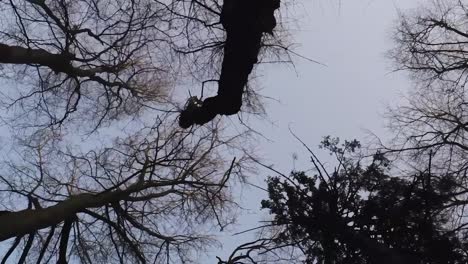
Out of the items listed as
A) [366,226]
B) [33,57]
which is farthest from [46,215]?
[366,226]

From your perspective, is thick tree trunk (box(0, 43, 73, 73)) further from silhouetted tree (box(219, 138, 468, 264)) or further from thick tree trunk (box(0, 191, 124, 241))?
silhouetted tree (box(219, 138, 468, 264))

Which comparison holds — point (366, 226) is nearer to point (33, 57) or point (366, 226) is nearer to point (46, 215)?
point (46, 215)

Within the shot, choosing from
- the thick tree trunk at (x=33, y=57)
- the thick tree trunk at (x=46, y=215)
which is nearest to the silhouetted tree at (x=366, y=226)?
the thick tree trunk at (x=46, y=215)

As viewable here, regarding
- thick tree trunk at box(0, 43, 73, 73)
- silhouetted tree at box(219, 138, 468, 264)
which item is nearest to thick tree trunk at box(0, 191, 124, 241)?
thick tree trunk at box(0, 43, 73, 73)

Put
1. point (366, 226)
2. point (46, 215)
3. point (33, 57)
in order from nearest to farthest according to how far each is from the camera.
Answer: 1. point (366, 226)
2. point (46, 215)
3. point (33, 57)

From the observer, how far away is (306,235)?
4.22m

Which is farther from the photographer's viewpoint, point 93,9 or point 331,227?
point 93,9

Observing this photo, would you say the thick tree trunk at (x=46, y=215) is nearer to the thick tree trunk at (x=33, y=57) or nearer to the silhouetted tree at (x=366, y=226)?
the thick tree trunk at (x=33, y=57)

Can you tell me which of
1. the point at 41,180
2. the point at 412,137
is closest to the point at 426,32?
the point at 412,137

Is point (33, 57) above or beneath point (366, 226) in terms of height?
above

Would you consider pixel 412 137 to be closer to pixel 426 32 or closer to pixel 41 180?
pixel 426 32

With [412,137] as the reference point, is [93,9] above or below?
above

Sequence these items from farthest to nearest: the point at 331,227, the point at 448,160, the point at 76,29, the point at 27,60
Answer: the point at 448,160 → the point at 76,29 → the point at 27,60 → the point at 331,227

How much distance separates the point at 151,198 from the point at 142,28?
3.21 metres
